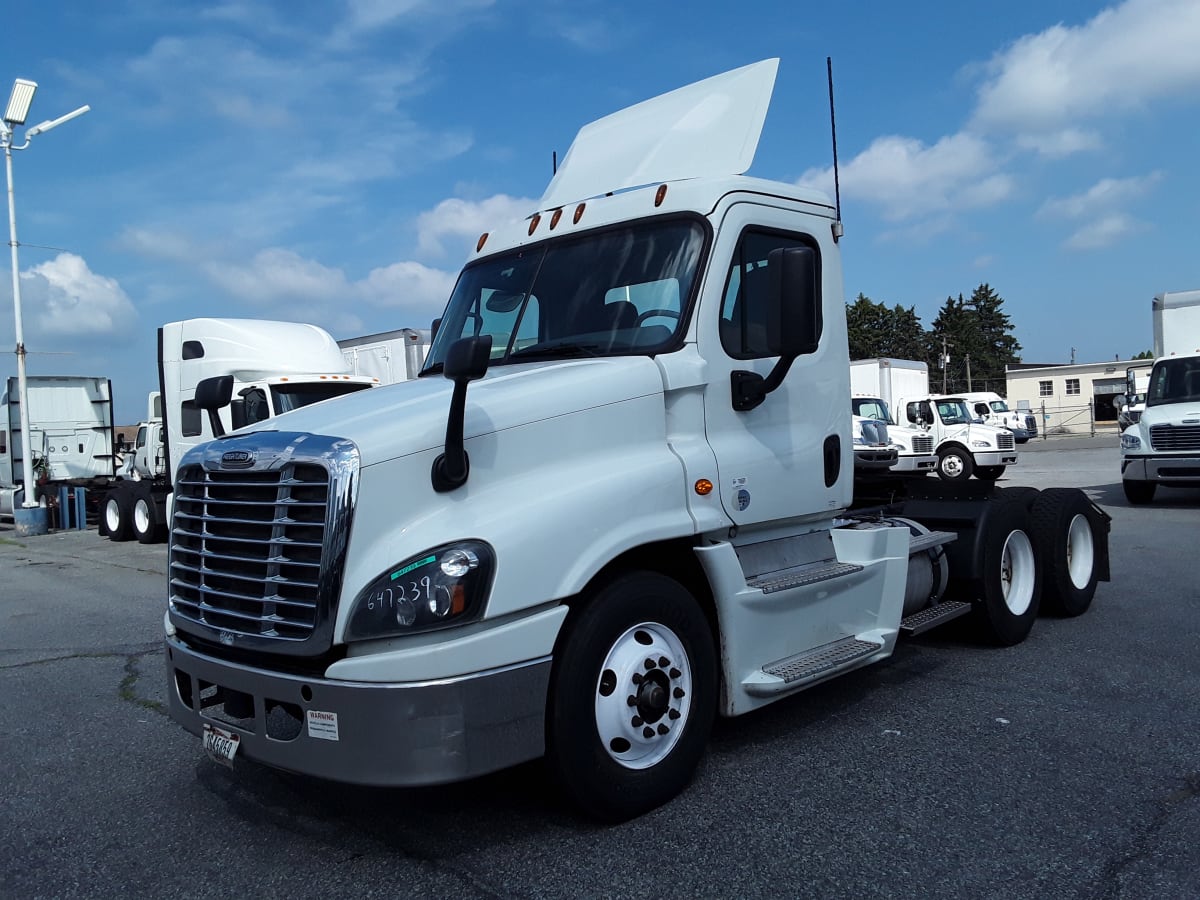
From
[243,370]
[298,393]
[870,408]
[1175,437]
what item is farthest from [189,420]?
[870,408]

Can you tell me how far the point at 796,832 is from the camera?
12.3 feet

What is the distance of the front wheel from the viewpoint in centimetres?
363

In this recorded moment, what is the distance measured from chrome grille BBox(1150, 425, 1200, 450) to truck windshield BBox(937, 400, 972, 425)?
10.2 metres

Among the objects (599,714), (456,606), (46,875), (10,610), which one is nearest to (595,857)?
(599,714)

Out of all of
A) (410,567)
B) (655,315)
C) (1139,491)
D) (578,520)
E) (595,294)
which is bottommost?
(1139,491)

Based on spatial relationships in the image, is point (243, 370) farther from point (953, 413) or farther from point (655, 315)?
point (953, 413)

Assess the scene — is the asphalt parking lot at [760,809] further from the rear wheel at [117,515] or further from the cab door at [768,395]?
the rear wheel at [117,515]

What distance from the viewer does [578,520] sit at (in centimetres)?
365

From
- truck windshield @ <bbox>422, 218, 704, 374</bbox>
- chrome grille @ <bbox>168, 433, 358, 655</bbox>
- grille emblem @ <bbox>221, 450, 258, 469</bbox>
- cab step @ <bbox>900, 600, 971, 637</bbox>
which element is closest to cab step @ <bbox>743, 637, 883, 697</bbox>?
cab step @ <bbox>900, 600, 971, 637</bbox>

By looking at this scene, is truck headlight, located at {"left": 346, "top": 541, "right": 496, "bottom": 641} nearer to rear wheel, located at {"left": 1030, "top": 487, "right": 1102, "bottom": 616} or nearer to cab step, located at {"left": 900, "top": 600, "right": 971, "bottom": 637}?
cab step, located at {"left": 900, "top": 600, "right": 971, "bottom": 637}

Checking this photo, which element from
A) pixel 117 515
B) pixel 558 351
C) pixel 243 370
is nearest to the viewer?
pixel 558 351

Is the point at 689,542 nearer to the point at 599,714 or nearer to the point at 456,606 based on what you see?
the point at 599,714

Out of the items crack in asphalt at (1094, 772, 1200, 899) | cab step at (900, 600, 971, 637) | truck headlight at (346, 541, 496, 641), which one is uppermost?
truck headlight at (346, 541, 496, 641)

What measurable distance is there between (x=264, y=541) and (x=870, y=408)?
23050 millimetres
